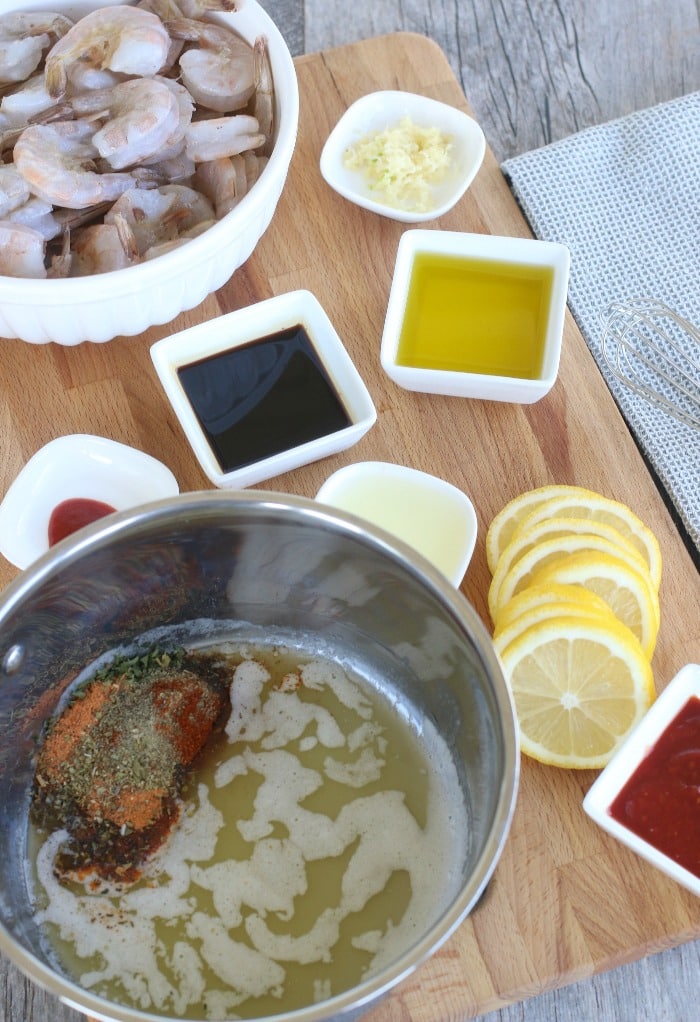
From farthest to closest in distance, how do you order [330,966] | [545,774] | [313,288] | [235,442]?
[313,288]
[235,442]
[545,774]
[330,966]

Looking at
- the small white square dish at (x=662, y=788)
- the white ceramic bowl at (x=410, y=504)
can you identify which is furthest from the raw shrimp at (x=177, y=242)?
the small white square dish at (x=662, y=788)

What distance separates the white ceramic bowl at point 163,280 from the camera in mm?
1185

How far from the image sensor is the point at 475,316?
141 centimetres

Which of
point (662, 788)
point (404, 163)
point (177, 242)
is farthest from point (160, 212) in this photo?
point (662, 788)

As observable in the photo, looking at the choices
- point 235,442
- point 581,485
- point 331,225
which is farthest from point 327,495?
point 331,225

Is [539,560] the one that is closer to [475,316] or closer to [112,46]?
[475,316]

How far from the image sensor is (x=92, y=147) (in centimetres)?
124

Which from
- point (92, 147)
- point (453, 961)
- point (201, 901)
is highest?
point (92, 147)

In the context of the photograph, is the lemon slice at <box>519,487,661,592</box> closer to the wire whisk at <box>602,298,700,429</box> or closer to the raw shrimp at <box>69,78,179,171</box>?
the wire whisk at <box>602,298,700,429</box>

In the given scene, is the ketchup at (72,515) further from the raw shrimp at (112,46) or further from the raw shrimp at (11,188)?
the raw shrimp at (112,46)

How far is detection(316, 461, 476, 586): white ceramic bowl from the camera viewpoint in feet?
4.17

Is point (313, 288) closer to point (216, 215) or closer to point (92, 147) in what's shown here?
point (216, 215)

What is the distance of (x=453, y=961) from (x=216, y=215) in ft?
3.05

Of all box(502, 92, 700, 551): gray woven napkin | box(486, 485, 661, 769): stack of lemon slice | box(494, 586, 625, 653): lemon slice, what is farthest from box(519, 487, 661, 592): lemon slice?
box(502, 92, 700, 551): gray woven napkin
